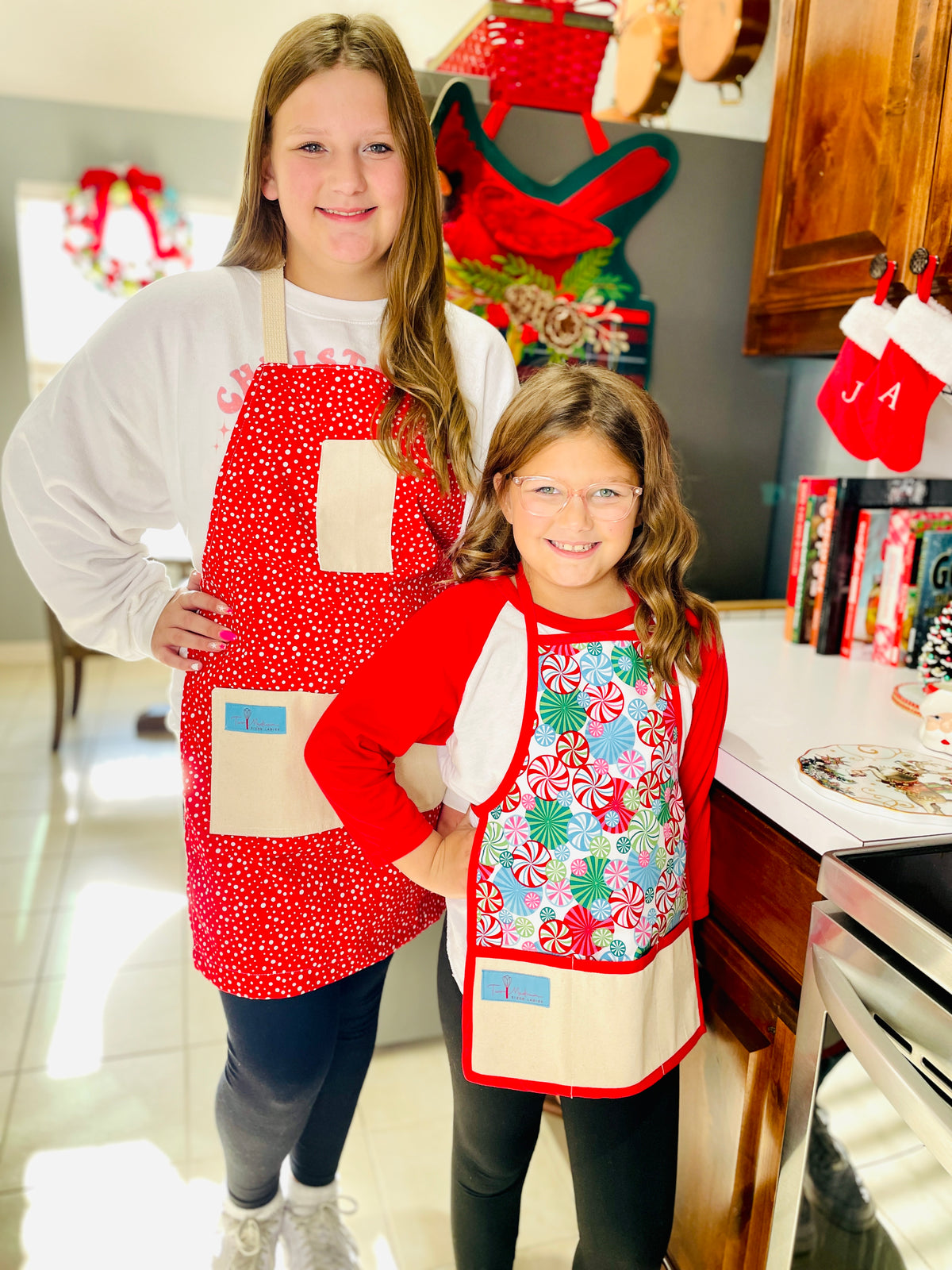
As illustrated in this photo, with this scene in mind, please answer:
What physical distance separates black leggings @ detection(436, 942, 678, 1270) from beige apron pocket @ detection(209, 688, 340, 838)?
25cm

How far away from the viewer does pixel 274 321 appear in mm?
964

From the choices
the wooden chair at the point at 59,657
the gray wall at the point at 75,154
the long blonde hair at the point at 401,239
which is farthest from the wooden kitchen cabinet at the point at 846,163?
the gray wall at the point at 75,154

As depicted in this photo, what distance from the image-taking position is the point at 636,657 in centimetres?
91

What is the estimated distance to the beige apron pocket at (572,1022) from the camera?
900 mm

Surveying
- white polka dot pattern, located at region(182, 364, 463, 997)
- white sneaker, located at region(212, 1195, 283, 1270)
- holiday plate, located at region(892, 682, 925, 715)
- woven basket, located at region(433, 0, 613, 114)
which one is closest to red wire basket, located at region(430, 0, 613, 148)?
woven basket, located at region(433, 0, 613, 114)

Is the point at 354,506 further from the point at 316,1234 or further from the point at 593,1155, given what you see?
the point at 316,1234

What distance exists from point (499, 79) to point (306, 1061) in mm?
1484

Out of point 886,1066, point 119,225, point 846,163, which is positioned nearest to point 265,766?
point 886,1066

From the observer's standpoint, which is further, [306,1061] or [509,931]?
[306,1061]

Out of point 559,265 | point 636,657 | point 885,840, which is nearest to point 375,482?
point 636,657

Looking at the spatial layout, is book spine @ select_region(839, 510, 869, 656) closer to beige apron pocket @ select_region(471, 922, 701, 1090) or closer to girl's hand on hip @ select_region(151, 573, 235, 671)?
beige apron pocket @ select_region(471, 922, 701, 1090)

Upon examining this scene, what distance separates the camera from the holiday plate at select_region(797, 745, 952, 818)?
0.94 m

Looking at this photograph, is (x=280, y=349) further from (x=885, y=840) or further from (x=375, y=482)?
(x=885, y=840)

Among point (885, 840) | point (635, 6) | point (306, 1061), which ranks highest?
point (635, 6)
